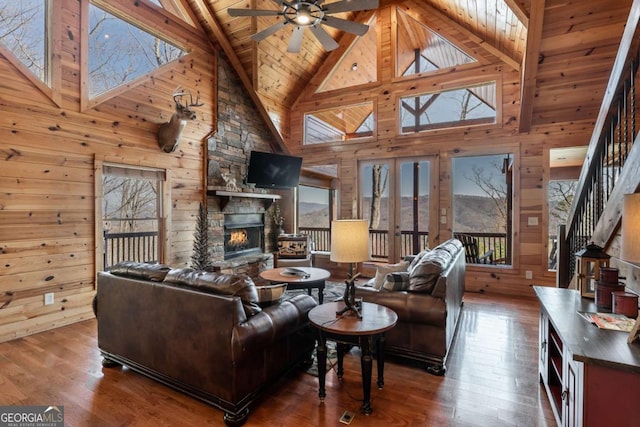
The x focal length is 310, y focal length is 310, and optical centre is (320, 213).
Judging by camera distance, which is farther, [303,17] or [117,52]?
[117,52]

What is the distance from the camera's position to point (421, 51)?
19.4 ft

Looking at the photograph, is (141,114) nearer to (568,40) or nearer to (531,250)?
(568,40)

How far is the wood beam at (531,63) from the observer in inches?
122

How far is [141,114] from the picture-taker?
4.60 m

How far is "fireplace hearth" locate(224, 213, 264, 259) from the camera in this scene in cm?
591

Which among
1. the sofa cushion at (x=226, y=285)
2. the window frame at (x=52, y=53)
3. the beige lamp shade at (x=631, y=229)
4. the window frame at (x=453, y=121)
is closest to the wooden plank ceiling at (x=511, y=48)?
the window frame at (x=453, y=121)

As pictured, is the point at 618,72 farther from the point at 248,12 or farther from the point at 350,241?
the point at 248,12

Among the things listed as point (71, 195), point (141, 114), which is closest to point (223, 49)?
point (141, 114)

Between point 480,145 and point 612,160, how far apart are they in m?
3.08

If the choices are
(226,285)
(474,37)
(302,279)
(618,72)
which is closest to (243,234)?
(302,279)

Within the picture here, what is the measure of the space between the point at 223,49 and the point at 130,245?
401 cm

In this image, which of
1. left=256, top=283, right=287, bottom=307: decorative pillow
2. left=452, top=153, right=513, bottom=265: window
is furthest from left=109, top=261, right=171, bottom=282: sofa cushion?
left=452, top=153, right=513, bottom=265: window

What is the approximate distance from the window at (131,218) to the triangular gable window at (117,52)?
1.32 metres

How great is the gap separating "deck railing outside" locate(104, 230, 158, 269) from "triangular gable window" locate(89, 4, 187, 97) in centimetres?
264
